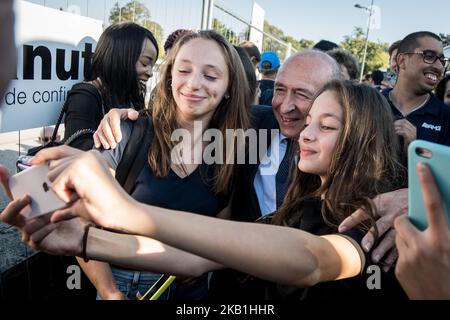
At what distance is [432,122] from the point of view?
3.13 metres

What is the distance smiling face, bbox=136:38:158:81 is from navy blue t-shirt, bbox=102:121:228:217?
1048mm

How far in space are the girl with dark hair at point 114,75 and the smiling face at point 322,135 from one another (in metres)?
1.31

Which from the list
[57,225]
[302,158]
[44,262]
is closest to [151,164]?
[57,225]

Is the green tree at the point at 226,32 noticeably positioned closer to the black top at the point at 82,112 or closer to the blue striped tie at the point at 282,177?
the black top at the point at 82,112

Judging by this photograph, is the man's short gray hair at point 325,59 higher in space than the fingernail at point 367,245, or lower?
higher

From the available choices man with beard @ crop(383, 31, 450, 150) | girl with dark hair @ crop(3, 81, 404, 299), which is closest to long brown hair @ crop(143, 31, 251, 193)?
girl with dark hair @ crop(3, 81, 404, 299)

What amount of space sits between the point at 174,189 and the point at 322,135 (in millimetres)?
708

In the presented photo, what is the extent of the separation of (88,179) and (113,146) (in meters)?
0.70

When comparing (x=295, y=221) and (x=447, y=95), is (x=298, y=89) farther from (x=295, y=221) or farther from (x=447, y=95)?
(x=447, y=95)

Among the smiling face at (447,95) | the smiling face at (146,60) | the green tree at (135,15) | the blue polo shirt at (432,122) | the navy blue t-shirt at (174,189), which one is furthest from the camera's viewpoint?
the smiling face at (447,95)

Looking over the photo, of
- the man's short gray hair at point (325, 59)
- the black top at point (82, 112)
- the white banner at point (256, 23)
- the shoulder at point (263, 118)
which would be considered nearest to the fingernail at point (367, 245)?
the shoulder at point (263, 118)

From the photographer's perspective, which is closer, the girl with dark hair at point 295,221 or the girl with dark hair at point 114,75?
the girl with dark hair at point 295,221

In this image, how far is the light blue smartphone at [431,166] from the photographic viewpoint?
2.38ft

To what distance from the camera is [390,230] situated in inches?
48.4
